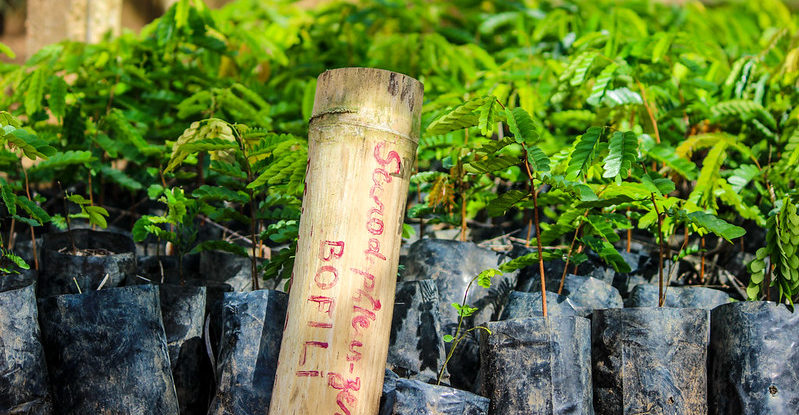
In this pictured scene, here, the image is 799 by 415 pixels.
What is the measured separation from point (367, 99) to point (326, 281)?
1.51 ft

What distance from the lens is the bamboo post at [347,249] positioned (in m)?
1.50

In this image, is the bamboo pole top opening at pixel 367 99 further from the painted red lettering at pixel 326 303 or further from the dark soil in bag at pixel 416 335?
the dark soil in bag at pixel 416 335

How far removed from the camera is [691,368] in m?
1.75

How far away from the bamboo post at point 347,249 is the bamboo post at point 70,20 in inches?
108

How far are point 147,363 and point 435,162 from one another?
6.06ft

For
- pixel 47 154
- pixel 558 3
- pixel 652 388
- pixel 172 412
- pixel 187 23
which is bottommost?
pixel 172 412

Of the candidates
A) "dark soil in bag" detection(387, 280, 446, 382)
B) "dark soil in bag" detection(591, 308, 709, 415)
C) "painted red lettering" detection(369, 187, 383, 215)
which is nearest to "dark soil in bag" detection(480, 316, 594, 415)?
"dark soil in bag" detection(591, 308, 709, 415)

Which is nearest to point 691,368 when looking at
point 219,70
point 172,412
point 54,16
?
point 172,412

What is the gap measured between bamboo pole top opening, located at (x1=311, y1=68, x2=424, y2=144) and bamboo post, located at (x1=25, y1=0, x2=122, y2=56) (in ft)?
8.91

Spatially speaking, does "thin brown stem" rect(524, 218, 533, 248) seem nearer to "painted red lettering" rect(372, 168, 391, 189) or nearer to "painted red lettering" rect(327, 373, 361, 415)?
"painted red lettering" rect(372, 168, 391, 189)

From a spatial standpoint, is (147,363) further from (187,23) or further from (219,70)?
(219,70)

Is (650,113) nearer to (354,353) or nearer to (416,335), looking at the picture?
(416,335)

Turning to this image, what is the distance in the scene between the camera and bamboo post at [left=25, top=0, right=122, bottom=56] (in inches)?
146

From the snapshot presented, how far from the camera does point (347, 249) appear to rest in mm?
1519
